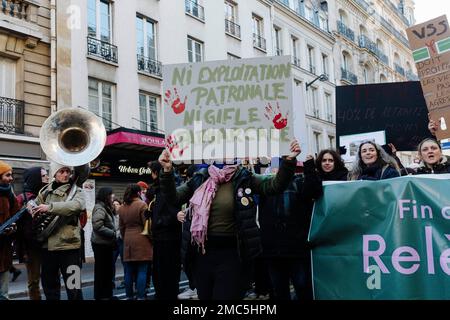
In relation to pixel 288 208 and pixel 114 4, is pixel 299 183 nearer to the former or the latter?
pixel 288 208

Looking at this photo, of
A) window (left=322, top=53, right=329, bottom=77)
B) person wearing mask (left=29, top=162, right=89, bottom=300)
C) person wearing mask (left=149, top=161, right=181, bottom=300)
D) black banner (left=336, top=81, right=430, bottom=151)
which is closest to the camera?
person wearing mask (left=29, top=162, right=89, bottom=300)

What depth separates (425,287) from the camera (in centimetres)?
392

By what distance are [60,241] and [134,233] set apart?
5.73 ft

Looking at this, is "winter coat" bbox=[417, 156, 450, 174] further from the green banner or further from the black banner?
the black banner

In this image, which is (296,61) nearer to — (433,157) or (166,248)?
(166,248)

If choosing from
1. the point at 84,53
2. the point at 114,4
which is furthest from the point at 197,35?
the point at 84,53

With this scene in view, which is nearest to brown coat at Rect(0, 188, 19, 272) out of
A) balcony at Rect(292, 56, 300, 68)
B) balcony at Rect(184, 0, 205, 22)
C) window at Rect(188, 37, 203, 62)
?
window at Rect(188, 37, 203, 62)

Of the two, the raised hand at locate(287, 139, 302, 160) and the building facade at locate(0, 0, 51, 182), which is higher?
the building facade at locate(0, 0, 51, 182)

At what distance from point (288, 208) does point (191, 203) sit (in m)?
1.26

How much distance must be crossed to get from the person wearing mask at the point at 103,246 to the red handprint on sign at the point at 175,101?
292 cm

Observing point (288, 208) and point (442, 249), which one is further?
point (288, 208)

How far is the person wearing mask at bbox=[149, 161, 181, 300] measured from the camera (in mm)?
5660

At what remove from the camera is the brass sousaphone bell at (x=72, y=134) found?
19.3ft

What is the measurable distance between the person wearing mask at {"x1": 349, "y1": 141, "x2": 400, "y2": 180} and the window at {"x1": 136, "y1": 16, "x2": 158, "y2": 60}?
44.6 feet
